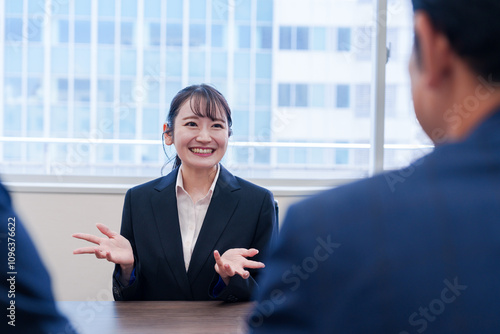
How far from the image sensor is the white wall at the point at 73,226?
10.4 feet

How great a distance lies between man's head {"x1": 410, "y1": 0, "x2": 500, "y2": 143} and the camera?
54 centimetres

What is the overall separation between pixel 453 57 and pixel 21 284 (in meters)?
0.72

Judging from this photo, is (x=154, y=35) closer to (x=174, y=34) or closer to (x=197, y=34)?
(x=174, y=34)

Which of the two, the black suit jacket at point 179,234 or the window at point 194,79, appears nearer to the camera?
the black suit jacket at point 179,234

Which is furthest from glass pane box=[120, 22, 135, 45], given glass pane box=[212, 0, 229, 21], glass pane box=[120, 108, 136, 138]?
glass pane box=[212, 0, 229, 21]

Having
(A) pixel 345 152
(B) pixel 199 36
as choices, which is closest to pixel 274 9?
(B) pixel 199 36

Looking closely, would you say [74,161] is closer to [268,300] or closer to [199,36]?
[199,36]

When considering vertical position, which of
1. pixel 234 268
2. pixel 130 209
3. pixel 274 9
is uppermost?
pixel 274 9

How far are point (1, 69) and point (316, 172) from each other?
8.21 ft

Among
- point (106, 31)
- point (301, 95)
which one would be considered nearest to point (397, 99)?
point (301, 95)

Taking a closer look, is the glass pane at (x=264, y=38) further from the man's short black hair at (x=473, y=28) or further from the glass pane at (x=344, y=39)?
the man's short black hair at (x=473, y=28)

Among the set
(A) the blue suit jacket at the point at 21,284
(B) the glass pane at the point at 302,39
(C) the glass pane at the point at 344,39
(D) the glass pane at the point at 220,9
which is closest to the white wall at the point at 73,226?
(D) the glass pane at the point at 220,9

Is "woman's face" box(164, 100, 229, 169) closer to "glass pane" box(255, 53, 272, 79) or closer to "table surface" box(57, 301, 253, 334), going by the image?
"table surface" box(57, 301, 253, 334)

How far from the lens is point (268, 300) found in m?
0.58
